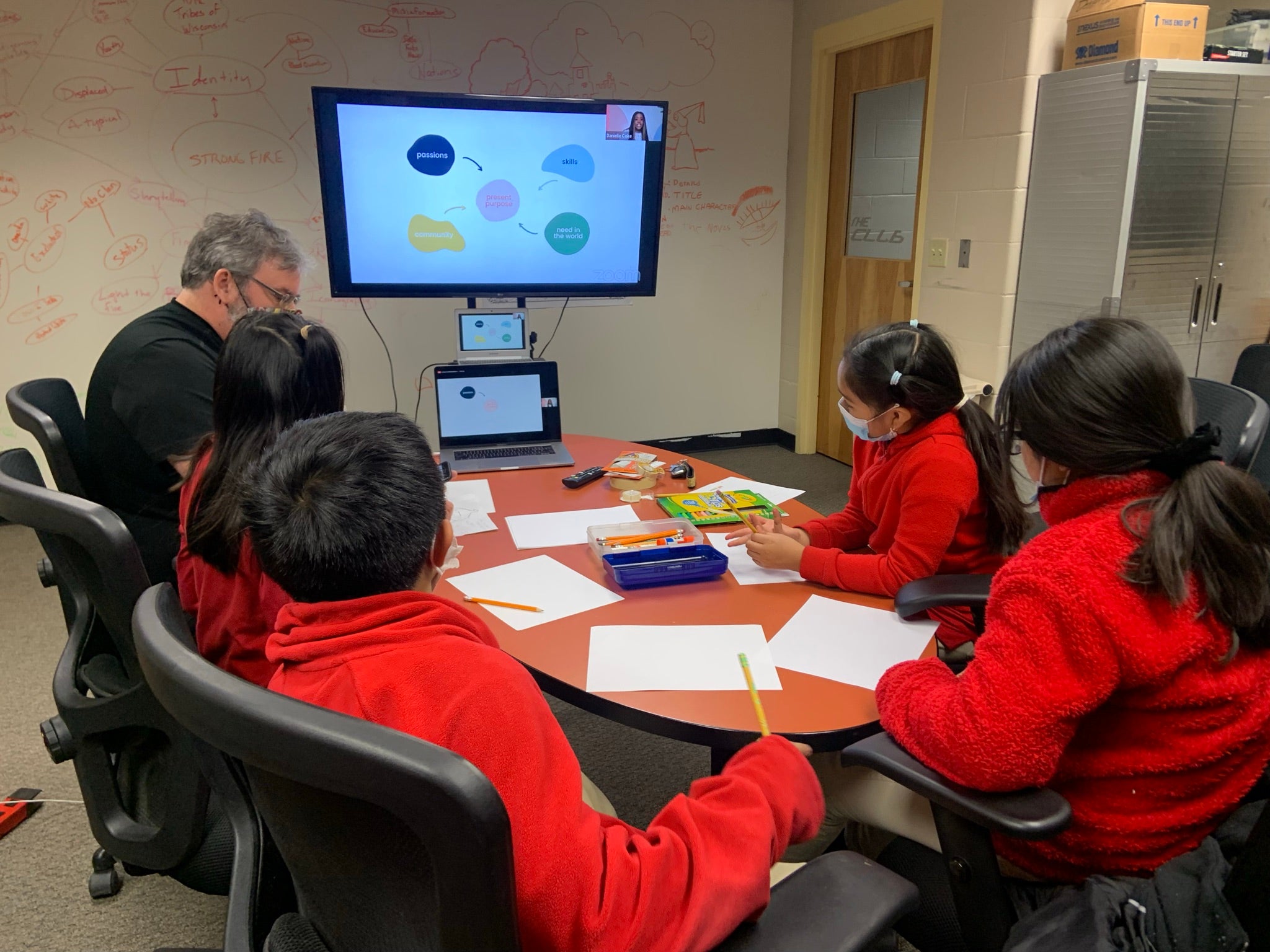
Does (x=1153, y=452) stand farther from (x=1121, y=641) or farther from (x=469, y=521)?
(x=469, y=521)

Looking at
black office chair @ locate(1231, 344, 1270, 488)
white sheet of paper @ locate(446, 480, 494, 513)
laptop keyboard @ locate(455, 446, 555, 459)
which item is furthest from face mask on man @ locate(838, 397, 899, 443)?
black office chair @ locate(1231, 344, 1270, 488)

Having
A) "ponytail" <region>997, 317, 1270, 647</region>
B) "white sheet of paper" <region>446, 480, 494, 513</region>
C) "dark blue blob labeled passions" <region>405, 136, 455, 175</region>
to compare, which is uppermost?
"dark blue blob labeled passions" <region>405, 136, 455, 175</region>

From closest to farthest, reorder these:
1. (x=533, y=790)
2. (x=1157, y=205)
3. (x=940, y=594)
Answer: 1. (x=533, y=790)
2. (x=940, y=594)
3. (x=1157, y=205)

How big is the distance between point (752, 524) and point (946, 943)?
0.83 m

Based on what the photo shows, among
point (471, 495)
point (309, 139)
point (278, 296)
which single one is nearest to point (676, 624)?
point (471, 495)

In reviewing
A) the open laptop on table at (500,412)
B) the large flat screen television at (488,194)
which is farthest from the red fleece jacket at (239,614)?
the large flat screen television at (488,194)

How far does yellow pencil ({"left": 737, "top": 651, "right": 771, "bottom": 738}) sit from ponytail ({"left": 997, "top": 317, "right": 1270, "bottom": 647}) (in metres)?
0.45

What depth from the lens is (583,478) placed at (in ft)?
6.93

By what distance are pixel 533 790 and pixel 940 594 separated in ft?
2.87

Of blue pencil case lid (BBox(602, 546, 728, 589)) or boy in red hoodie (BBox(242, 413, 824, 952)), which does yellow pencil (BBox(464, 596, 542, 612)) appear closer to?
blue pencil case lid (BBox(602, 546, 728, 589))

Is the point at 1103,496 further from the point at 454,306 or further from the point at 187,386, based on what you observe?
the point at 454,306

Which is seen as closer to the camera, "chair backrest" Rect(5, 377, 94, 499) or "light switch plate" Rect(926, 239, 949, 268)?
"chair backrest" Rect(5, 377, 94, 499)

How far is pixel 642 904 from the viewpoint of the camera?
716 mm

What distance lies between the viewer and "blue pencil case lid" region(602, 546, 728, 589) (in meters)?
1.49
